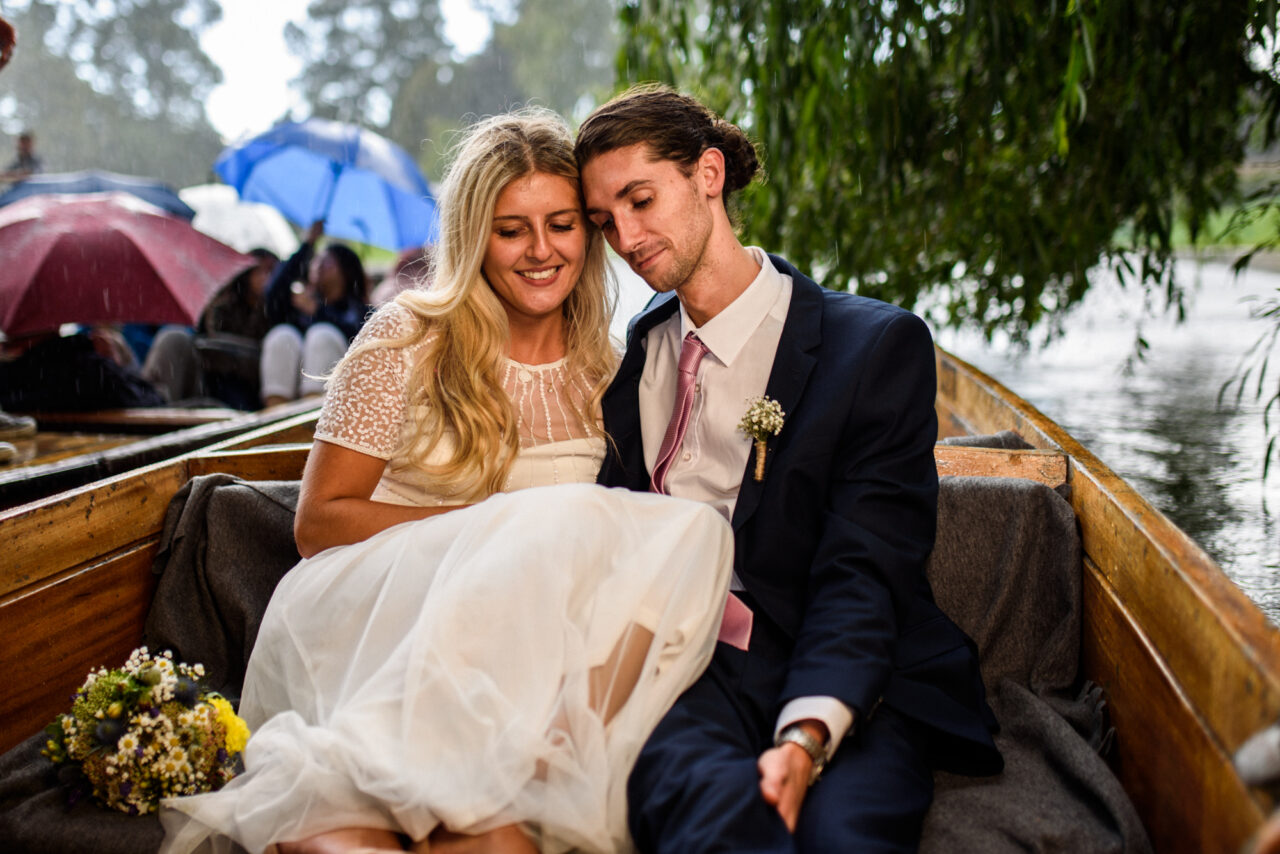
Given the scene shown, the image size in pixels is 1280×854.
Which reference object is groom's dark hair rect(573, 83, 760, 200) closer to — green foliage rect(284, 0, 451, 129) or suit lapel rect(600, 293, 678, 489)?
suit lapel rect(600, 293, 678, 489)

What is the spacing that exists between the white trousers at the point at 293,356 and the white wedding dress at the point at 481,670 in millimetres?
4076

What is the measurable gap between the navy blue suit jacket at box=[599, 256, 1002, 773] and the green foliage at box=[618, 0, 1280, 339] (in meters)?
0.92

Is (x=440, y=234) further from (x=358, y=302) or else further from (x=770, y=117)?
(x=358, y=302)

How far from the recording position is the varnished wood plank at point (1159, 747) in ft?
4.42

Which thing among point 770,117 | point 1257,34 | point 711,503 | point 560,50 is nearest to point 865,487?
point 711,503

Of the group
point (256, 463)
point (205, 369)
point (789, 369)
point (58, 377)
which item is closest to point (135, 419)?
point (58, 377)

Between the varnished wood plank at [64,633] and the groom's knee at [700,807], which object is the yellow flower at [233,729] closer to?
the varnished wood plank at [64,633]

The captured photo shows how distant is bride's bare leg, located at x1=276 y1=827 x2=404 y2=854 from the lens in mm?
1503

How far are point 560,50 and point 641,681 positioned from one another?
34385 millimetres

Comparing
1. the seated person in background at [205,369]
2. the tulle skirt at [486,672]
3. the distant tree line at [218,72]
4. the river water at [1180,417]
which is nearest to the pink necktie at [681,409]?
the tulle skirt at [486,672]

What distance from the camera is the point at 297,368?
19.6 ft

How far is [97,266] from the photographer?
459 centimetres

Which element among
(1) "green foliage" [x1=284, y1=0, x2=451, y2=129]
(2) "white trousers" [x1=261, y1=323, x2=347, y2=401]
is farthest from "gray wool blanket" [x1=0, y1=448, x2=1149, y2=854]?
(1) "green foliage" [x1=284, y1=0, x2=451, y2=129]

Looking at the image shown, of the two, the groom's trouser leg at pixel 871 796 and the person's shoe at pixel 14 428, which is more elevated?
the person's shoe at pixel 14 428
